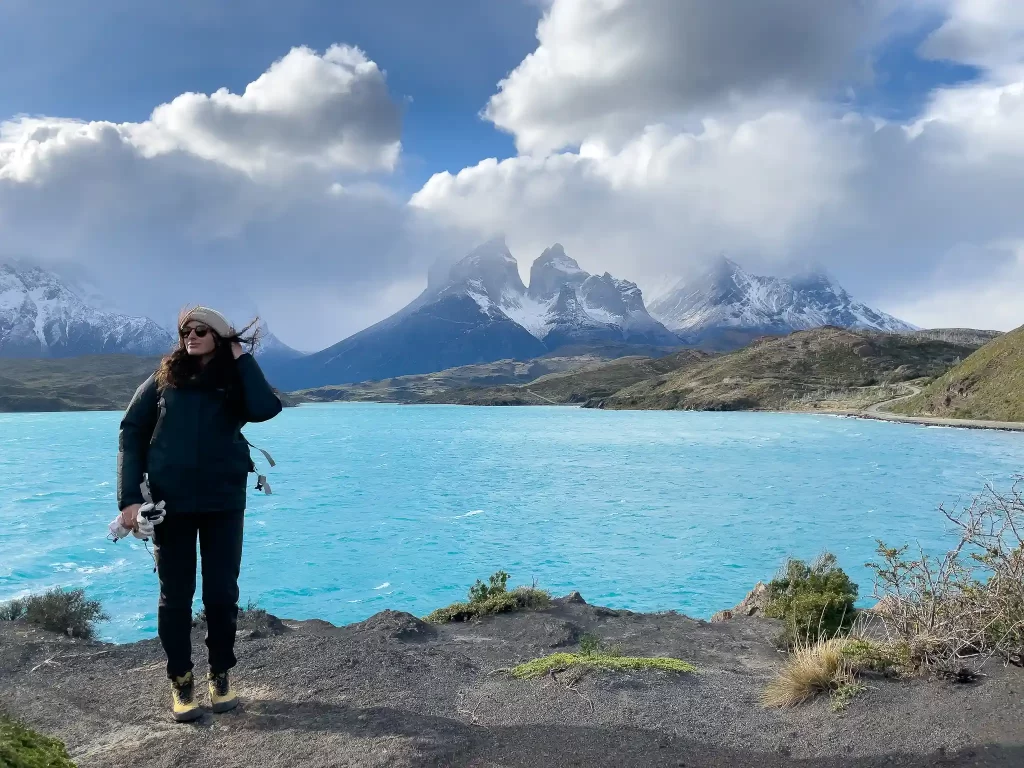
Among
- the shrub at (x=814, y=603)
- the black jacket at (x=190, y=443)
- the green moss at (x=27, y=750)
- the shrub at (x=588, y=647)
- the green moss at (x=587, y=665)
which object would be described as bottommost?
the shrub at (x=814, y=603)

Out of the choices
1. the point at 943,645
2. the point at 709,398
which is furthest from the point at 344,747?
the point at 709,398

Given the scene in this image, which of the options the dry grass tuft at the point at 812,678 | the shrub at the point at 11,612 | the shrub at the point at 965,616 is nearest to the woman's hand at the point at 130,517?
the dry grass tuft at the point at 812,678

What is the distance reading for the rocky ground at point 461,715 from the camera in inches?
166

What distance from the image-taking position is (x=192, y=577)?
4.91 meters

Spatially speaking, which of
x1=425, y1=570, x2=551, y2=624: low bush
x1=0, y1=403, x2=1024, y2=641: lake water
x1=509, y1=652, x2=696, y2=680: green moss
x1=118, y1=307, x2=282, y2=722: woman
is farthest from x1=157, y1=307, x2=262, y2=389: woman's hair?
x1=0, y1=403, x2=1024, y2=641: lake water

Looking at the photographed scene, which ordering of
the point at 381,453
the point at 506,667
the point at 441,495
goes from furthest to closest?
1. the point at 381,453
2. the point at 441,495
3. the point at 506,667

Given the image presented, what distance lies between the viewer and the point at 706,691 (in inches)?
232

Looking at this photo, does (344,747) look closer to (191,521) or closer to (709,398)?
(191,521)

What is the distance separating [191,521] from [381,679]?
90.9 inches

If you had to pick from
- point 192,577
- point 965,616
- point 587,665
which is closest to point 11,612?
point 192,577

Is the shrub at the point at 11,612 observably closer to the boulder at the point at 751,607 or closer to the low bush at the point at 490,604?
the low bush at the point at 490,604

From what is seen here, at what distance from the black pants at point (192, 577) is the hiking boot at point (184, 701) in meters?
0.06

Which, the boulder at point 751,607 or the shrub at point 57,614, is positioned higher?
the shrub at point 57,614

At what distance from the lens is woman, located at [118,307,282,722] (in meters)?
4.66
